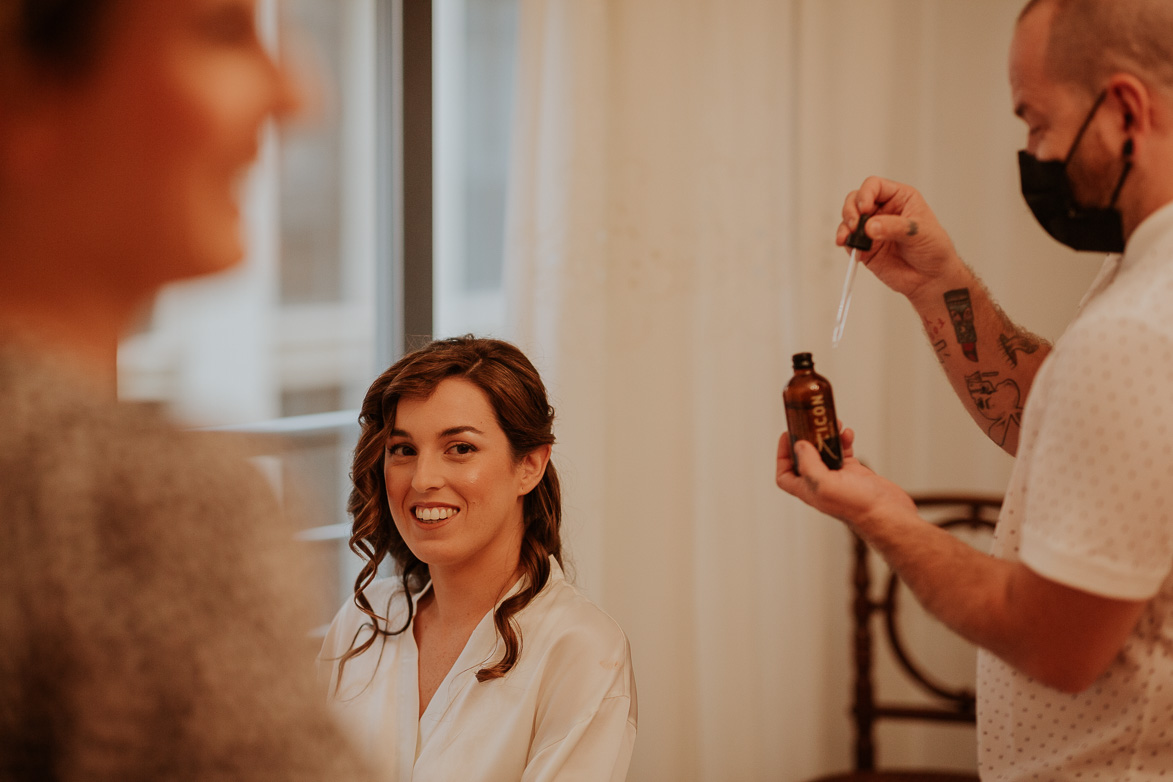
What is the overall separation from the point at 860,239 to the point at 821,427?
1.01 ft

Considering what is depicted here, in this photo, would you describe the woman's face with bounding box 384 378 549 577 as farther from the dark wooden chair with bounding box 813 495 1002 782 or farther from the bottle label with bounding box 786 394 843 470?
the dark wooden chair with bounding box 813 495 1002 782

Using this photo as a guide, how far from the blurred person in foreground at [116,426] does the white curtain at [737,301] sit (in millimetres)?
1836

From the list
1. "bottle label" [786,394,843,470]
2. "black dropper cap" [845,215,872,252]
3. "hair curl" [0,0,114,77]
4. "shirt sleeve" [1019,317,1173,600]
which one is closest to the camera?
"hair curl" [0,0,114,77]

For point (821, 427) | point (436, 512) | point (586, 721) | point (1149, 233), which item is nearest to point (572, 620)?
point (586, 721)

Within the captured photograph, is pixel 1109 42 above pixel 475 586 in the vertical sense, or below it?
above

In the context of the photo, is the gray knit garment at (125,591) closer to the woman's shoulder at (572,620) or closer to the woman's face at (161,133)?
the woman's face at (161,133)

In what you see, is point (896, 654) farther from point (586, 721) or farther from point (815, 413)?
point (815, 413)

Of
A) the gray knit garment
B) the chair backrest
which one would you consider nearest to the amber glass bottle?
the gray knit garment

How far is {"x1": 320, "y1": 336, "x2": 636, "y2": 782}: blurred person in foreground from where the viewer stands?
1.45 metres

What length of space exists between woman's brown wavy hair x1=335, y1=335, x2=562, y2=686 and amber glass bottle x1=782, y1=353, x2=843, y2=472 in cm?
53

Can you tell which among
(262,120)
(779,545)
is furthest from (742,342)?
(262,120)

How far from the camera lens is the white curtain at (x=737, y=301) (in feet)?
7.76

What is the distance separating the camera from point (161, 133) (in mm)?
406

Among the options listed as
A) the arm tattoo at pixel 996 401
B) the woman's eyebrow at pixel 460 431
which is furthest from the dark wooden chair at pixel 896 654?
the woman's eyebrow at pixel 460 431
